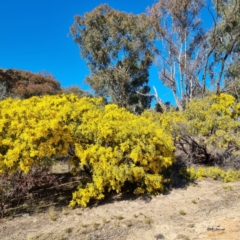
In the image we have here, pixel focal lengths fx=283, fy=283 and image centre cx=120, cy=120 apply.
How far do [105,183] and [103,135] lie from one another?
130cm

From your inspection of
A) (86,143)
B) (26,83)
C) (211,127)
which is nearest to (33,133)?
(86,143)

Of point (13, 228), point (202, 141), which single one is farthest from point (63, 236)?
point (202, 141)

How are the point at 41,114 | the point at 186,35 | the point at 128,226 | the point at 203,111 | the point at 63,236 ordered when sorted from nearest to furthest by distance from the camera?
1. the point at 63,236
2. the point at 128,226
3. the point at 41,114
4. the point at 203,111
5. the point at 186,35

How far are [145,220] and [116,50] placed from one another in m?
17.6

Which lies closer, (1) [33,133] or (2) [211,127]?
(1) [33,133]

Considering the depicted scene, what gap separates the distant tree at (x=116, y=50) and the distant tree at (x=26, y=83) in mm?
3394

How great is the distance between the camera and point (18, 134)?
6.93 m

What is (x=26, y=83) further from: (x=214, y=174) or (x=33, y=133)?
(x=214, y=174)

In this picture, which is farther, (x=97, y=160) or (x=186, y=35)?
(x=186, y=35)

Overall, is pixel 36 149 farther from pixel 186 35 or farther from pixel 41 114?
pixel 186 35

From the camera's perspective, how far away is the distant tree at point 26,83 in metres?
20.2

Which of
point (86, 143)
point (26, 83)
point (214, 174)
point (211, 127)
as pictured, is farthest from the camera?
point (26, 83)

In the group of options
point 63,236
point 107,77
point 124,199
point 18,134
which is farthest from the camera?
point 107,77

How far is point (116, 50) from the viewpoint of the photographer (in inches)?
883
